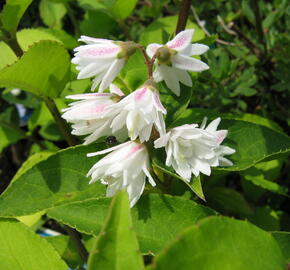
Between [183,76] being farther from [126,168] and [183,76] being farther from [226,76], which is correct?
[226,76]

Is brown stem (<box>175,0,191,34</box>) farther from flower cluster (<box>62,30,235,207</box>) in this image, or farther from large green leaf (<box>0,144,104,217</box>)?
large green leaf (<box>0,144,104,217</box>)

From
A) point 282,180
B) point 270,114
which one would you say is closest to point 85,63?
point 270,114

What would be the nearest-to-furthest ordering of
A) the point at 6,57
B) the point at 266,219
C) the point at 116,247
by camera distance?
the point at 116,247
the point at 6,57
the point at 266,219

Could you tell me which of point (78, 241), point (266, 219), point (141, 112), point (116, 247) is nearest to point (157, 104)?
point (141, 112)

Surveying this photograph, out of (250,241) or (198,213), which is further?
(198,213)

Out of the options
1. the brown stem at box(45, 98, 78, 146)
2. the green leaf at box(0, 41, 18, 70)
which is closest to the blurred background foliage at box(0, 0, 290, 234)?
the green leaf at box(0, 41, 18, 70)

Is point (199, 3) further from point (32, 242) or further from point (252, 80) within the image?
point (32, 242)
